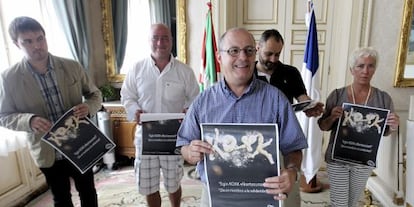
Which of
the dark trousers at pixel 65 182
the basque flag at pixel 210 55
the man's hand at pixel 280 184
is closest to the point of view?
the man's hand at pixel 280 184

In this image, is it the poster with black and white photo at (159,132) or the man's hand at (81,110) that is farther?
the poster with black and white photo at (159,132)

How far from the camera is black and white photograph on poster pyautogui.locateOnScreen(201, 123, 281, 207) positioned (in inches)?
38.8

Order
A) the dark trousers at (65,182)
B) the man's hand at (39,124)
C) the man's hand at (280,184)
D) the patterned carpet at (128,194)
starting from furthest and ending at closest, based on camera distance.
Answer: the patterned carpet at (128,194) → the dark trousers at (65,182) → the man's hand at (39,124) → the man's hand at (280,184)

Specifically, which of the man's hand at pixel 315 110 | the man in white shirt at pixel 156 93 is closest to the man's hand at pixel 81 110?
the man in white shirt at pixel 156 93

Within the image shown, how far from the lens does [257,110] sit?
1080mm

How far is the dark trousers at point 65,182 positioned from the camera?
5.55 ft

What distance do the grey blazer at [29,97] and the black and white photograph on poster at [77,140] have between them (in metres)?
0.13

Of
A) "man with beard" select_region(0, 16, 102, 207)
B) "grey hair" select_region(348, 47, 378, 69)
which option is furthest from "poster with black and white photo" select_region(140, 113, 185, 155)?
"grey hair" select_region(348, 47, 378, 69)

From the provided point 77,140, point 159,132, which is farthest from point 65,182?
A: point 159,132

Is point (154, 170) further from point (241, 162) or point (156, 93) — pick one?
point (241, 162)

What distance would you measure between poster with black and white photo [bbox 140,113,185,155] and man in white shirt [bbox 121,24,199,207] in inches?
3.2

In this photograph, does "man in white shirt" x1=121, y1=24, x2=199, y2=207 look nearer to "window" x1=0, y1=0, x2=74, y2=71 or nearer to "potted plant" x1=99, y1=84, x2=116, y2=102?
"window" x1=0, y1=0, x2=74, y2=71

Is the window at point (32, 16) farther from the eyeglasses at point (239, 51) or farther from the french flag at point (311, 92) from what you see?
the french flag at point (311, 92)

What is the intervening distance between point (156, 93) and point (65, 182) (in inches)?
30.4
